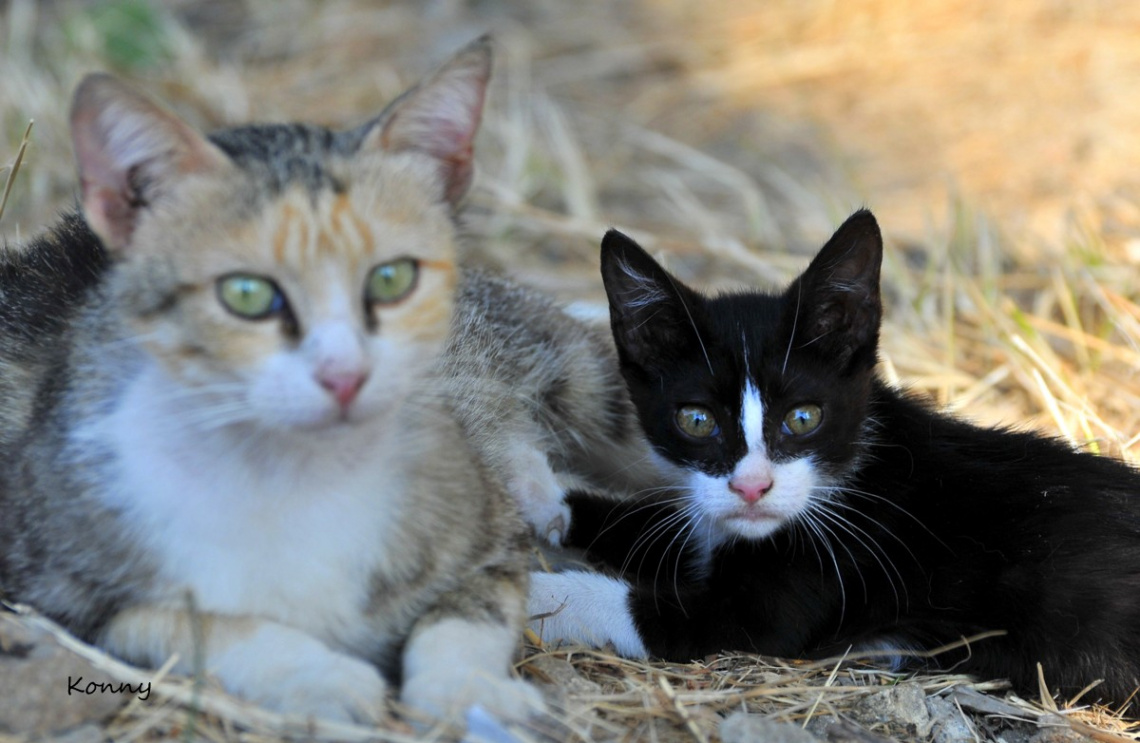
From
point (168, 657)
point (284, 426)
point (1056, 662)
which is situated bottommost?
point (1056, 662)

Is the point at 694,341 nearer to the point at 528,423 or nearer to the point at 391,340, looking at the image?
the point at 528,423

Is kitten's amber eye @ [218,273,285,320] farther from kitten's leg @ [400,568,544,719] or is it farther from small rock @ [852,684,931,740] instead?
small rock @ [852,684,931,740]

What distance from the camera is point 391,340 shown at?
2023 mm

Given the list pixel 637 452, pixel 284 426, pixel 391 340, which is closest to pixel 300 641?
pixel 284 426

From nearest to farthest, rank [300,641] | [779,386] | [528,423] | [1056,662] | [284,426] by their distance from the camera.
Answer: [284,426] → [300,641] → [1056,662] → [779,386] → [528,423]

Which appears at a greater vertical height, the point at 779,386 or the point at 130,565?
the point at 779,386

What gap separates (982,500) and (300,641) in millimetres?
1869

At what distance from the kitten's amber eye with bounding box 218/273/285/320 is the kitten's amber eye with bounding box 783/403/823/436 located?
1542 millimetres

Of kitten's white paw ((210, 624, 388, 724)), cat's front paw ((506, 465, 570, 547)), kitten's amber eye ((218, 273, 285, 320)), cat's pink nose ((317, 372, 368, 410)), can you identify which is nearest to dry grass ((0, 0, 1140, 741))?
kitten's white paw ((210, 624, 388, 724))

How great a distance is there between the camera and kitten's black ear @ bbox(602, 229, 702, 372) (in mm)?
3090

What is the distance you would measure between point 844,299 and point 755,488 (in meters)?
0.62

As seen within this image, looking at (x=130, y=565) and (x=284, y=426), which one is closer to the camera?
(x=284, y=426)

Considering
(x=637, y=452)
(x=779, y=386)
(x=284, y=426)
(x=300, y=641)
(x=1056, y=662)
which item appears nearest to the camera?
(x=284, y=426)

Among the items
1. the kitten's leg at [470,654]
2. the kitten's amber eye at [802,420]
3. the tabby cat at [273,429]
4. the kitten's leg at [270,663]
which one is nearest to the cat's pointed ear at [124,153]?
the tabby cat at [273,429]
